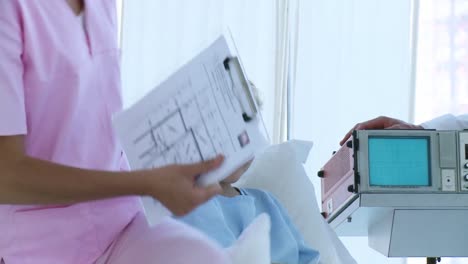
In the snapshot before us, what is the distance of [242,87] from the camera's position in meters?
0.98

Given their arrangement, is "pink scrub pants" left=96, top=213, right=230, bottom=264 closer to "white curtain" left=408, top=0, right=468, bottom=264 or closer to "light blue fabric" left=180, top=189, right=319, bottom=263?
"light blue fabric" left=180, top=189, right=319, bottom=263

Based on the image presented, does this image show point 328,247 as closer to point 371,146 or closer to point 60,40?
point 371,146

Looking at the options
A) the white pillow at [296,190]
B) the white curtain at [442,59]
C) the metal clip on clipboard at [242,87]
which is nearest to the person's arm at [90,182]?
the metal clip on clipboard at [242,87]

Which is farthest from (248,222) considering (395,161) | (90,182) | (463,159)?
(90,182)

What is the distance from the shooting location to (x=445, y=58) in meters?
3.10

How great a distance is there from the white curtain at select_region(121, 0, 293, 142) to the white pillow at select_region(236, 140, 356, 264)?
1.29 metres

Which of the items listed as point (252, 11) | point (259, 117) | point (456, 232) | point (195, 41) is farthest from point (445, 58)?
point (259, 117)

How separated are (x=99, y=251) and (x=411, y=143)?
85cm

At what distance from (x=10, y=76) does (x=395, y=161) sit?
0.97 metres

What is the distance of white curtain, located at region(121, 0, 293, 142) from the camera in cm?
319

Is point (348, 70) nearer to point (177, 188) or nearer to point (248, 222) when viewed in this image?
point (248, 222)

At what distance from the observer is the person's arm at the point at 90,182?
0.88 metres

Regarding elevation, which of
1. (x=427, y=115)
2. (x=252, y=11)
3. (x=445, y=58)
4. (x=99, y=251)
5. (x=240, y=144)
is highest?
(x=240, y=144)

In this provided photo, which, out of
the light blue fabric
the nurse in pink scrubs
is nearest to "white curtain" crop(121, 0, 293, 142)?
the light blue fabric
